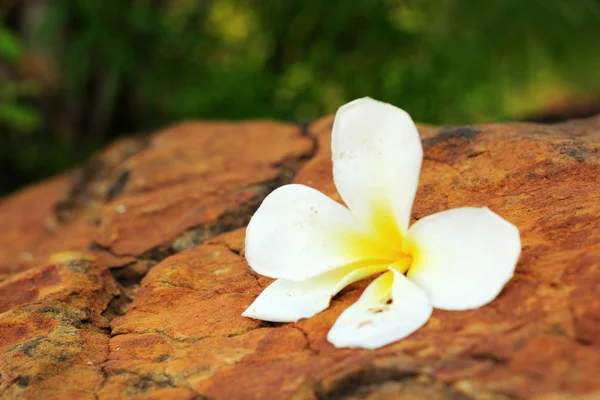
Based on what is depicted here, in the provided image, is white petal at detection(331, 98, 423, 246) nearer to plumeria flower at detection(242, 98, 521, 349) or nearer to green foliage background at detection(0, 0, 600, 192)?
plumeria flower at detection(242, 98, 521, 349)

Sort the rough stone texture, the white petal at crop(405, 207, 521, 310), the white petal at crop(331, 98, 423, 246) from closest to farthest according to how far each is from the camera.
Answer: the rough stone texture < the white petal at crop(405, 207, 521, 310) < the white petal at crop(331, 98, 423, 246)

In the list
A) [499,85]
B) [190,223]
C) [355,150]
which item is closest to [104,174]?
[190,223]

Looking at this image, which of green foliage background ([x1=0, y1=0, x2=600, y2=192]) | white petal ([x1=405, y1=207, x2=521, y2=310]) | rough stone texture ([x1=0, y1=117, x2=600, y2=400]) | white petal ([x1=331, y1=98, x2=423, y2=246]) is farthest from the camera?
green foliage background ([x1=0, y1=0, x2=600, y2=192])

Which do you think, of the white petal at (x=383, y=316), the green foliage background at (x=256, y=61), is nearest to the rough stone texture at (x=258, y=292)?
the white petal at (x=383, y=316)

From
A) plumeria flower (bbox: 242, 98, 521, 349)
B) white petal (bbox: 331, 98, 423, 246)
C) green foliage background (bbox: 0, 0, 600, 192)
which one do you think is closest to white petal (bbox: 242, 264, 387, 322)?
plumeria flower (bbox: 242, 98, 521, 349)

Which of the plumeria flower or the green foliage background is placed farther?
the green foliage background

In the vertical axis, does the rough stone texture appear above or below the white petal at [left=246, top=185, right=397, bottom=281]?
below

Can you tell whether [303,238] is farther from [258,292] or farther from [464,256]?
[464,256]
